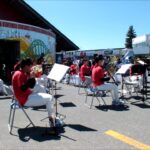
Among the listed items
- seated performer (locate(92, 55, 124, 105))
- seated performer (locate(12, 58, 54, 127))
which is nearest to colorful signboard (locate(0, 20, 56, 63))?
seated performer (locate(92, 55, 124, 105))

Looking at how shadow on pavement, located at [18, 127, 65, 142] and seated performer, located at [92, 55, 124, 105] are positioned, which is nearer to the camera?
shadow on pavement, located at [18, 127, 65, 142]

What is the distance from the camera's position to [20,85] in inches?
289

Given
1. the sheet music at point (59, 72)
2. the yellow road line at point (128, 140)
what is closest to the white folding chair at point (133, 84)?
the sheet music at point (59, 72)

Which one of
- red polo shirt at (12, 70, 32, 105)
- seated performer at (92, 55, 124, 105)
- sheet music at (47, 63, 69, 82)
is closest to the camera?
red polo shirt at (12, 70, 32, 105)

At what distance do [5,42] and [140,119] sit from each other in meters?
14.1

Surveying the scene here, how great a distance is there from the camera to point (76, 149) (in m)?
6.20

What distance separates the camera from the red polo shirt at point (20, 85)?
737 cm

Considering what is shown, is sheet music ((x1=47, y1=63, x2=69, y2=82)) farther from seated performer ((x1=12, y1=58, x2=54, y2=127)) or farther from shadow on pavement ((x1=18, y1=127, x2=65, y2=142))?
shadow on pavement ((x1=18, y1=127, x2=65, y2=142))

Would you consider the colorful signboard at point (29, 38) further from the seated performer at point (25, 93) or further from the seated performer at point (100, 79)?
the seated performer at point (25, 93)

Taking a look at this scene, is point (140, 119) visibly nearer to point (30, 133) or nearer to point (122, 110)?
point (122, 110)

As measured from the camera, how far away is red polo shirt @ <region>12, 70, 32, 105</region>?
7371 millimetres

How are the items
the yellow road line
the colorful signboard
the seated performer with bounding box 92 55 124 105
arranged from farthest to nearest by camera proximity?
the colorful signboard, the seated performer with bounding box 92 55 124 105, the yellow road line

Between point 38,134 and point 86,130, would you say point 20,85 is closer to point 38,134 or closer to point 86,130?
point 38,134

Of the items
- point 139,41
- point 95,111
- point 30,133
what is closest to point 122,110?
point 95,111
